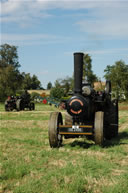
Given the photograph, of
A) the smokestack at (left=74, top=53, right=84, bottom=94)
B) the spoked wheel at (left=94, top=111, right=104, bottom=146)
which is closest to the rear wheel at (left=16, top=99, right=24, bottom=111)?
the smokestack at (left=74, top=53, right=84, bottom=94)

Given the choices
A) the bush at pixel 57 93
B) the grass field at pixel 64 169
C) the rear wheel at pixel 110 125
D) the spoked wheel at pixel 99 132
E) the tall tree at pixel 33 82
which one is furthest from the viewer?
the tall tree at pixel 33 82

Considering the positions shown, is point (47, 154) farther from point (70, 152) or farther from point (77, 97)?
point (77, 97)

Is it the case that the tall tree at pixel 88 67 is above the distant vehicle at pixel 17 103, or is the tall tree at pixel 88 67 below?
above

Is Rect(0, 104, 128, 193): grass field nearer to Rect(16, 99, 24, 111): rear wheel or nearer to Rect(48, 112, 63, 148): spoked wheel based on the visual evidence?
Rect(48, 112, 63, 148): spoked wheel

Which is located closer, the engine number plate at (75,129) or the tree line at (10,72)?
the engine number plate at (75,129)

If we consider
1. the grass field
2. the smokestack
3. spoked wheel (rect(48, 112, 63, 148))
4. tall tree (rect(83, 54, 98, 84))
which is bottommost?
the grass field

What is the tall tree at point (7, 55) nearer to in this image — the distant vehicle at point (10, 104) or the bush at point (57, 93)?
the bush at point (57, 93)

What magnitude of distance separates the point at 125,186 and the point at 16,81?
5423 cm

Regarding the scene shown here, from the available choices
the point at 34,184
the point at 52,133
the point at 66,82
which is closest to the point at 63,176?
the point at 34,184

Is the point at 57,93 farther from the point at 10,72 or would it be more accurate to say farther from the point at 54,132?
the point at 54,132

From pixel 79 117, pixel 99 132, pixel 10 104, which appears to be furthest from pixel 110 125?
pixel 10 104

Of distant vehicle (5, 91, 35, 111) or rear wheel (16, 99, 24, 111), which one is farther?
distant vehicle (5, 91, 35, 111)

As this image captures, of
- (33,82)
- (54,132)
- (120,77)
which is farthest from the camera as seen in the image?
(33,82)

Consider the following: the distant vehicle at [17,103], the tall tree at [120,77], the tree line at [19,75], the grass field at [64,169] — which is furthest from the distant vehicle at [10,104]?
the tall tree at [120,77]
